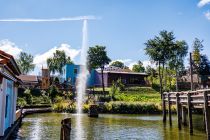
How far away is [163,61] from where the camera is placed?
230 ft

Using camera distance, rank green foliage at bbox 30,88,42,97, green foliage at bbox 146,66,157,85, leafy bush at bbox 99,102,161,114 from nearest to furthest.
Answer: leafy bush at bbox 99,102,161,114 → green foliage at bbox 30,88,42,97 → green foliage at bbox 146,66,157,85

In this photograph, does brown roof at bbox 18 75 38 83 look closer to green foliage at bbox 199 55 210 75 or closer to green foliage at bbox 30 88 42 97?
green foliage at bbox 30 88 42 97

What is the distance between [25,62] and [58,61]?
14.0 meters

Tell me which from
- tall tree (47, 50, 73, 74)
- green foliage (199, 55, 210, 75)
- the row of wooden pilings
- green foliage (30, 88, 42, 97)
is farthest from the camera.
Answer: tall tree (47, 50, 73, 74)

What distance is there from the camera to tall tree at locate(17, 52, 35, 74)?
119 m

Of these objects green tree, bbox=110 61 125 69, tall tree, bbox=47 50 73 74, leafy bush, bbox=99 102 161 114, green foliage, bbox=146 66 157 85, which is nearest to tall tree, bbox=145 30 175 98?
green foliage, bbox=146 66 157 85

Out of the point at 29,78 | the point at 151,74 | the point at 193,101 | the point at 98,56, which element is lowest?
the point at 193,101

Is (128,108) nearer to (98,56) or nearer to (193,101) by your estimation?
(193,101)

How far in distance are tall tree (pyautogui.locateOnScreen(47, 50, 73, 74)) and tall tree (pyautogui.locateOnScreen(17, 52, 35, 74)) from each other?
9.39 metres

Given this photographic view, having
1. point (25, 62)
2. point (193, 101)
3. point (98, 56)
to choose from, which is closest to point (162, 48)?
point (98, 56)

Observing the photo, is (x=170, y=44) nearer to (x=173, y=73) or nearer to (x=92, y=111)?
→ (x=173, y=73)

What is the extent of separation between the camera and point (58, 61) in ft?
379

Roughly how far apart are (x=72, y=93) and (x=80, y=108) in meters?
17.4

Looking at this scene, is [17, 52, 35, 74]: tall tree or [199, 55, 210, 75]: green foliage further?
[17, 52, 35, 74]: tall tree
